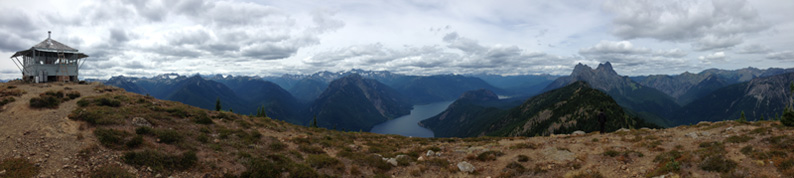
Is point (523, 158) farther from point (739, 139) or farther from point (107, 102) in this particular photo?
point (107, 102)

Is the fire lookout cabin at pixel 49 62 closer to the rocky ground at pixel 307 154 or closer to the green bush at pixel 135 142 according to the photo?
the rocky ground at pixel 307 154

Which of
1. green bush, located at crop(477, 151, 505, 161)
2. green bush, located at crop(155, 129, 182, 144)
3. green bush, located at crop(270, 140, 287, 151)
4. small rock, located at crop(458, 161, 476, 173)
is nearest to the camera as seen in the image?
small rock, located at crop(458, 161, 476, 173)

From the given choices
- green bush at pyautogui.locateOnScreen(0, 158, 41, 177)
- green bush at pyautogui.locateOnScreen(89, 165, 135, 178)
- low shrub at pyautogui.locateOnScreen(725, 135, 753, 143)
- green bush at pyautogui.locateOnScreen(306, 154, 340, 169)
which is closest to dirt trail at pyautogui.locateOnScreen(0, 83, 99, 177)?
green bush at pyautogui.locateOnScreen(0, 158, 41, 177)

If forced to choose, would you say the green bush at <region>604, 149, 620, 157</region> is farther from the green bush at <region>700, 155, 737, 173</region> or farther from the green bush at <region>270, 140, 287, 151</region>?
the green bush at <region>270, 140, 287, 151</region>

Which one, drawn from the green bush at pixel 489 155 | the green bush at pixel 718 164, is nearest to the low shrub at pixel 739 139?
the green bush at pixel 718 164

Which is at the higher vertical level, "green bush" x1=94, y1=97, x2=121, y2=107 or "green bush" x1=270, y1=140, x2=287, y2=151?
"green bush" x1=94, y1=97, x2=121, y2=107

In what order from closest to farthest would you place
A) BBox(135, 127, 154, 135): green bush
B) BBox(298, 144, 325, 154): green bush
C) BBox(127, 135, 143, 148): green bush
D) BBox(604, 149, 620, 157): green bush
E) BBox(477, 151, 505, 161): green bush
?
BBox(127, 135, 143, 148): green bush → BBox(135, 127, 154, 135): green bush → BBox(604, 149, 620, 157): green bush → BBox(477, 151, 505, 161): green bush → BBox(298, 144, 325, 154): green bush

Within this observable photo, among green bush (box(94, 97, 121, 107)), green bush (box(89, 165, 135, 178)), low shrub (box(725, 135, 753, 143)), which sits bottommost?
green bush (box(89, 165, 135, 178))
